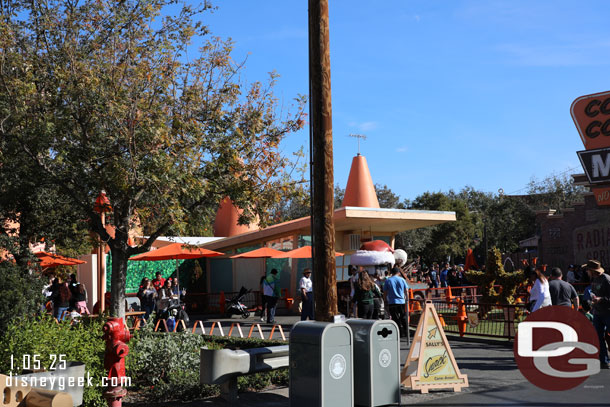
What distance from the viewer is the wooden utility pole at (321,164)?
8344 millimetres

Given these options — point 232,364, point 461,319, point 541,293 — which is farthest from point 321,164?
point 461,319

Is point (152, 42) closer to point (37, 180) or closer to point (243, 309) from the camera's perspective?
point (37, 180)

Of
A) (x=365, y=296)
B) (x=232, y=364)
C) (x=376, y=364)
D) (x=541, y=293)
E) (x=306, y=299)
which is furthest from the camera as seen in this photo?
(x=306, y=299)

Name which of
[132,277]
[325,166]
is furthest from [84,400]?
[132,277]

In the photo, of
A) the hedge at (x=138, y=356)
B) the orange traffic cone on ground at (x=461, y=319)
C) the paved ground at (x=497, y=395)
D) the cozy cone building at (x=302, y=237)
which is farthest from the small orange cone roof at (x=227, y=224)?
the paved ground at (x=497, y=395)

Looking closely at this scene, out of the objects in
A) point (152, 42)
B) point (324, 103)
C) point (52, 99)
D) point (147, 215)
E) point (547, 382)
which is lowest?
point (547, 382)

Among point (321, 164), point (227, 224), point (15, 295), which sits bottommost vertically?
point (15, 295)

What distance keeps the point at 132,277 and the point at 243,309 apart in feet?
23.1

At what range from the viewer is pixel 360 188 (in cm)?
2936

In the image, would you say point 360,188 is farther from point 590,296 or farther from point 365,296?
point 590,296

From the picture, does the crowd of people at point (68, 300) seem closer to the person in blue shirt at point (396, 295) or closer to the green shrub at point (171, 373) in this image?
Answer: the green shrub at point (171, 373)

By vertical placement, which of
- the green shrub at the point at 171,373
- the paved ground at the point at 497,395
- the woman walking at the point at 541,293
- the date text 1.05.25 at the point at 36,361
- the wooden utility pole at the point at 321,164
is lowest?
the paved ground at the point at 497,395

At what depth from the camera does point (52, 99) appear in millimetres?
11625

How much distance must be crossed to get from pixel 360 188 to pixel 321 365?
22.4 meters
